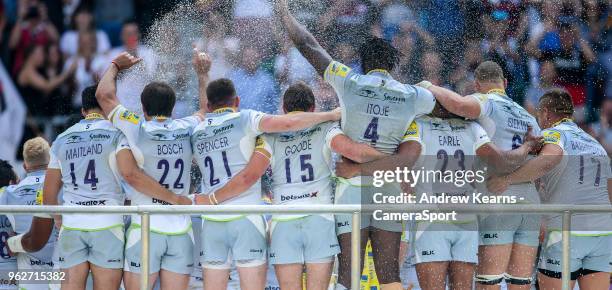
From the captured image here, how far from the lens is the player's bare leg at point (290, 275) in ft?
18.9

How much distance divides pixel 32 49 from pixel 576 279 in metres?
6.58

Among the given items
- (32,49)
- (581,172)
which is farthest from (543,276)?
(32,49)

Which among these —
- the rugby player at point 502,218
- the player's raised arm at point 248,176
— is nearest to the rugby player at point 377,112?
the rugby player at point 502,218

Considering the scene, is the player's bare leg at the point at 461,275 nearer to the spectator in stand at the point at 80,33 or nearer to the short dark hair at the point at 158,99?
the short dark hair at the point at 158,99

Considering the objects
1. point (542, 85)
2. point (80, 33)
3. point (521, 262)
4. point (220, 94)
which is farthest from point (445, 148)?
point (80, 33)

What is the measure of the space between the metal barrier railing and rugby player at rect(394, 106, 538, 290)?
25 centimetres

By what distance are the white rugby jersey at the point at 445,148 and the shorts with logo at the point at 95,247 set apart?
70.9 inches

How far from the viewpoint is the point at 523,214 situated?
18.3ft

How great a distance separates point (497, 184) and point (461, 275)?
0.62 metres

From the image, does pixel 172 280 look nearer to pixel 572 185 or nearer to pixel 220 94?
pixel 220 94

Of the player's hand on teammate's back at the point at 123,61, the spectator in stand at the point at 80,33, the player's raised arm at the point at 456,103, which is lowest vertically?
the player's raised arm at the point at 456,103

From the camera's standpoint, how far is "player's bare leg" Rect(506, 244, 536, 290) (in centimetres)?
590

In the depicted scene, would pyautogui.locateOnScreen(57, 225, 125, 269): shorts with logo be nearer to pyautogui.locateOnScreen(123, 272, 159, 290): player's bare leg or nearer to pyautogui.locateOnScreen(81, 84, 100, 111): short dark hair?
pyautogui.locateOnScreen(123, 272, 159, 290): player's bare leg
